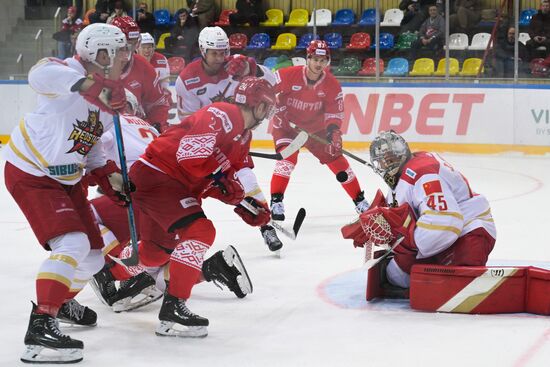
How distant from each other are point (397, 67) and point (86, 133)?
734 cm

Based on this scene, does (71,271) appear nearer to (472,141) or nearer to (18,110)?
(472,141)

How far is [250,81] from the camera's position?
12.9 feet

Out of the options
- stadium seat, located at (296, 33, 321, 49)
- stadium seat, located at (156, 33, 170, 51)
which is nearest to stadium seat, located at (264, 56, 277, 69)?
stadium seat, located at (296, 33, 321, 49)

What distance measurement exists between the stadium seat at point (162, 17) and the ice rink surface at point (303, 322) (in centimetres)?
577

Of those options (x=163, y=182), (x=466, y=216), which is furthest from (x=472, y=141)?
(x=163, y=182)

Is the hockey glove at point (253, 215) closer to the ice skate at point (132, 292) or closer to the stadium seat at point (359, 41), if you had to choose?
the ice skate at point (132, 292)

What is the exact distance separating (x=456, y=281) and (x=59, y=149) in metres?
1.71

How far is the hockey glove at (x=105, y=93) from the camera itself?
3469mm

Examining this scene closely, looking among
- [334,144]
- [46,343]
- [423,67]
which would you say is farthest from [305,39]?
[46,343]

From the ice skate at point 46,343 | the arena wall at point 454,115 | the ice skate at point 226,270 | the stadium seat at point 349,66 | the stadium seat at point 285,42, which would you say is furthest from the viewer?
the stadium seat at point 285,42

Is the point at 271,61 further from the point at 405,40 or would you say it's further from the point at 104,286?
the point at 104,286

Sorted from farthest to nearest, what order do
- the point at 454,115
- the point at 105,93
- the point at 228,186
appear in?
1. the point at 454,115
2. the point at 228,186
3. the point at 105,93

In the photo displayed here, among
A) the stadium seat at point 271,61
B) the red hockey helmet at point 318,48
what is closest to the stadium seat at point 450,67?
the stadium seat at point 271,61

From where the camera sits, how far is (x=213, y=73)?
6.23 m
